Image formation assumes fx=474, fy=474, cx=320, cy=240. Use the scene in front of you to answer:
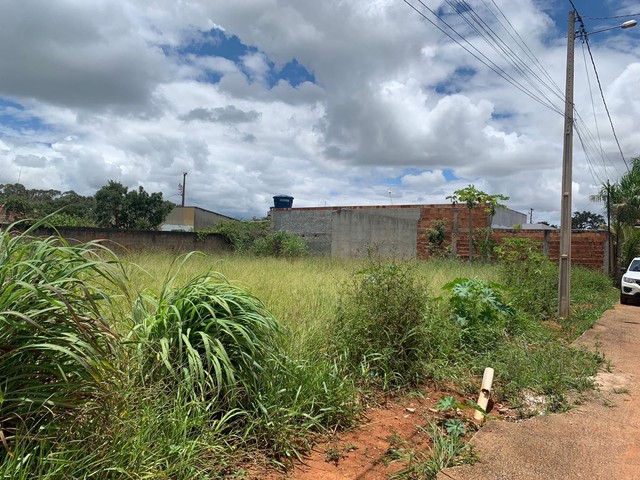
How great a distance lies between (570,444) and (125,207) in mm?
34054

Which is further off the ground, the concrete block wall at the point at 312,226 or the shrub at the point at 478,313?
the concrete block wall at the point at 312,226

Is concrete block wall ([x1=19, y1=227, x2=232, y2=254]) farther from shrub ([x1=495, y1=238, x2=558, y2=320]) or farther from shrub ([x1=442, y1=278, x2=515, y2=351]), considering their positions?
shrub ([x1=442, y1=278, x2=515, y2=351])

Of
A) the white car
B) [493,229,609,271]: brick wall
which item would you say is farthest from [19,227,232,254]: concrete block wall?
the white car

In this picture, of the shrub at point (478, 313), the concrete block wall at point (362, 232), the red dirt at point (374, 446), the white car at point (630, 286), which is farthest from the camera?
the concrete block wall at point (362, 232)

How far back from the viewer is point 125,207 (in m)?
33.5

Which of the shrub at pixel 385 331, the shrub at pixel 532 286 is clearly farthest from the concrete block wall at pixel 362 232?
the shrub at pixel 385 331

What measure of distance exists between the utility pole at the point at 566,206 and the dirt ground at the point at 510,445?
490 cm

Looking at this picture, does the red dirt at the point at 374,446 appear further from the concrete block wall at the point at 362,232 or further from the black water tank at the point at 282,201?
the black water tank at the point at 282,201

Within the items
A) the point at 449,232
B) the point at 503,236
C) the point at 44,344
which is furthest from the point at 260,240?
the point at 44,344

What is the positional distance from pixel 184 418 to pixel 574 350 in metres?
5.40

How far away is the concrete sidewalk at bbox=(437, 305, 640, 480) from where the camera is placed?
120 inches

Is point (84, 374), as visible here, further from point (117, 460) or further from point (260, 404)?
point (260, 404)

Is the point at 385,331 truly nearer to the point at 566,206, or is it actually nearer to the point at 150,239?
the point at 566,206

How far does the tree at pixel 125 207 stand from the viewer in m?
33.2
